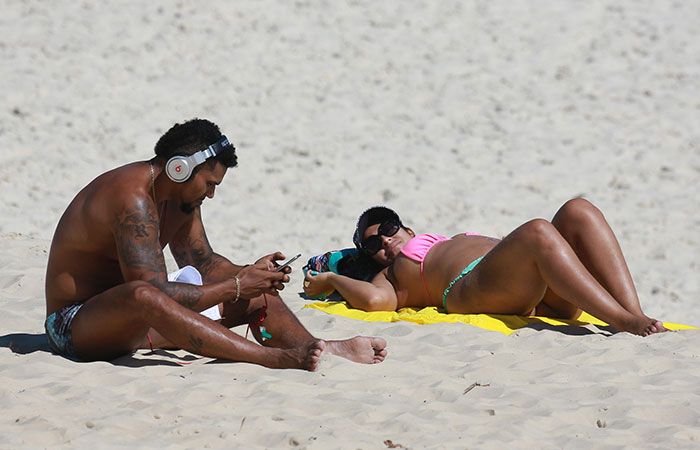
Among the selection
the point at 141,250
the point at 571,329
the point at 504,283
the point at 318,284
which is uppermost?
the point at 141,250

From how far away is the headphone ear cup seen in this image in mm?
3520

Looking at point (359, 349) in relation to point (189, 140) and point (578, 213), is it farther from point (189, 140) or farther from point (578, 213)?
point (578, 213)

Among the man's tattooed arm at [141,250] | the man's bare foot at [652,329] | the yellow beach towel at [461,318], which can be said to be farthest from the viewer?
the yellow beach towel at [461,318]

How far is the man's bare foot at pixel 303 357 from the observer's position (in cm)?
350

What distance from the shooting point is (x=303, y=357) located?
11.6 ft

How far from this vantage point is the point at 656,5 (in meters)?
12.7

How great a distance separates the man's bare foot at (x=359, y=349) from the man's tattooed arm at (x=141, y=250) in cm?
66

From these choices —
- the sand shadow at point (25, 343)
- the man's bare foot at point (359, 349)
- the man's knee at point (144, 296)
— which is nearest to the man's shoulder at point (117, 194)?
the man's knee at point (144, 296)

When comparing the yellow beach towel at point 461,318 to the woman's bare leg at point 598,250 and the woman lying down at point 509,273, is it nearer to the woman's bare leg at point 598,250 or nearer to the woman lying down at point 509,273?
the woman lying down at point 509,273

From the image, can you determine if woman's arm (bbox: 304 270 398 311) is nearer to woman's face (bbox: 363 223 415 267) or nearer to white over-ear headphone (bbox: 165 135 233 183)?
woman's face (bbox: 363 223 415 267)

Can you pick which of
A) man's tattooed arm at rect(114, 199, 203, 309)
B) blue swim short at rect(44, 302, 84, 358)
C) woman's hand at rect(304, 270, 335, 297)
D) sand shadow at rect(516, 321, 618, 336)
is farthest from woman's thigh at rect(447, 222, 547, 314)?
blue swim short at rect(44, 302, 84, 358)

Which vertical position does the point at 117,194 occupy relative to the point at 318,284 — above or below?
above

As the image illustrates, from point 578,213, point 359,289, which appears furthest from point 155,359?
point 578,213

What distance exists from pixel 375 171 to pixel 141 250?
624cm
